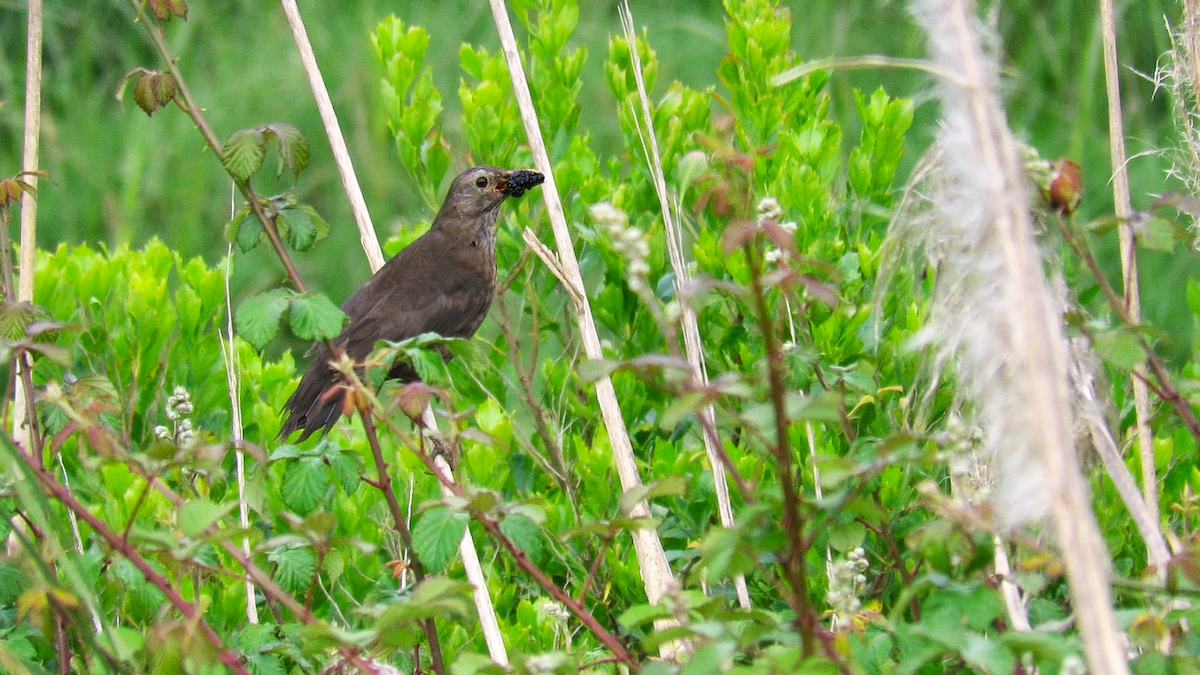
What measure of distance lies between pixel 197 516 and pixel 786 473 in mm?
627

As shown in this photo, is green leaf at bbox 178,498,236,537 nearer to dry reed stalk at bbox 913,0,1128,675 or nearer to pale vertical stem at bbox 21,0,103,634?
dry reed stalk at bbox 913,0,1128,675

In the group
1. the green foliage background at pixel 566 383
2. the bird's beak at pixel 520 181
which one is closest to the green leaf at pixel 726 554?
the green foliage background at pixel 566 383

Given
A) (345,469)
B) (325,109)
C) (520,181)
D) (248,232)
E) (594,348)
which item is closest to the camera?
(345,469)

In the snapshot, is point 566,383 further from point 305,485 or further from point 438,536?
point 438,536

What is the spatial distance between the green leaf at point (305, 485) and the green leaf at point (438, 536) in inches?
10.9

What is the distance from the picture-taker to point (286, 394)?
10.6 feet

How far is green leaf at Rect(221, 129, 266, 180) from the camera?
1.96 m

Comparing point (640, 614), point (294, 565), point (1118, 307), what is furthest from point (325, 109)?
point (1118, 307)

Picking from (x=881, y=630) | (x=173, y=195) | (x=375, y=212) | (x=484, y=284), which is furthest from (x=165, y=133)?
(x=881, y=630)

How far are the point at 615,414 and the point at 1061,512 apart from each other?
1.24m

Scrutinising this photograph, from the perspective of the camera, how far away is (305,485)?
194 cm

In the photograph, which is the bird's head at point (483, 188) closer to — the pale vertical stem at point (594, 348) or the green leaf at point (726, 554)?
the pale vertical stem at point (594, 348)

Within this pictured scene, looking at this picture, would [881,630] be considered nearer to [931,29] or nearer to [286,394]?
[931,29]

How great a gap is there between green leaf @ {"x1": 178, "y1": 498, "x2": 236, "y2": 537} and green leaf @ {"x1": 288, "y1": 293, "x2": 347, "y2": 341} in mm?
367
